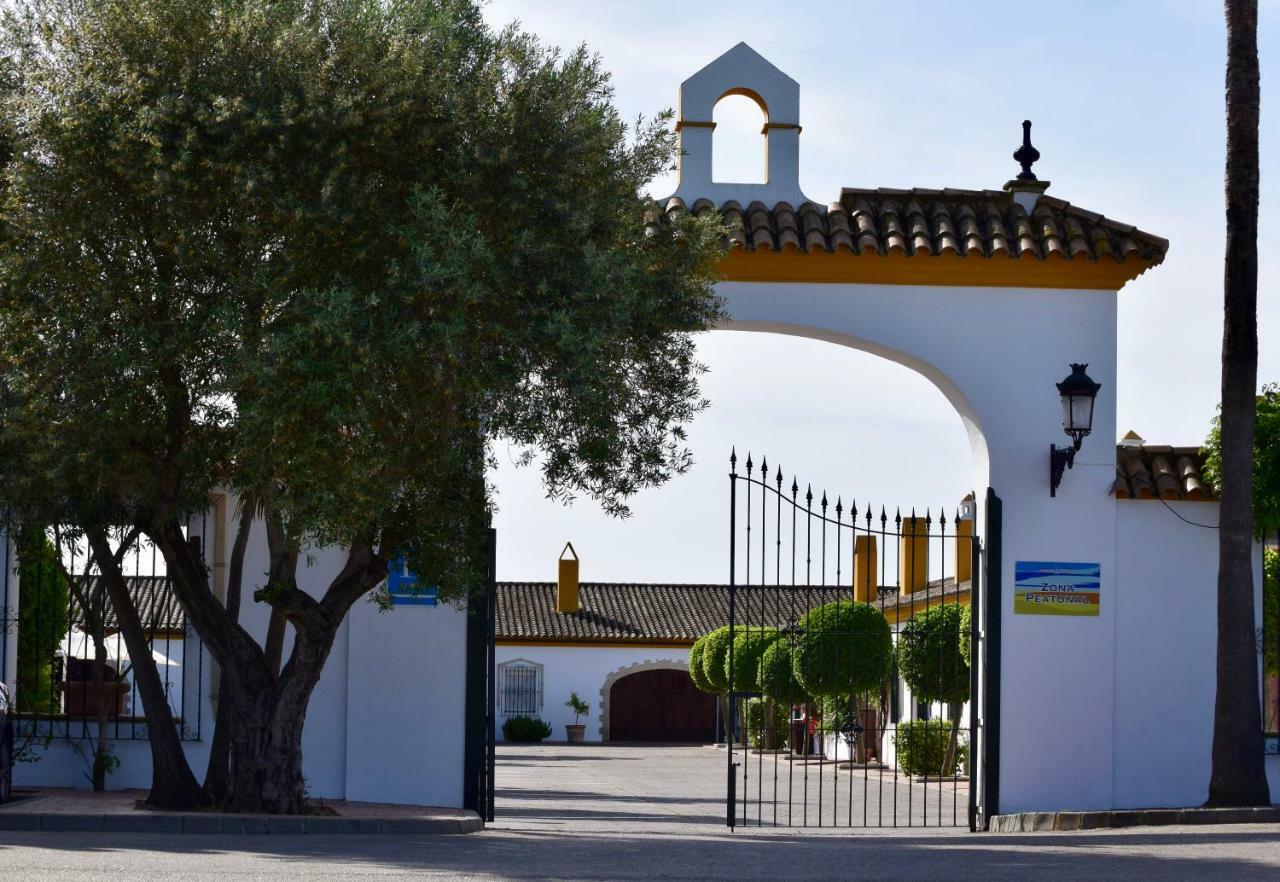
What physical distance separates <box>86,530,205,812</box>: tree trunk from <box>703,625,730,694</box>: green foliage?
22.0 m

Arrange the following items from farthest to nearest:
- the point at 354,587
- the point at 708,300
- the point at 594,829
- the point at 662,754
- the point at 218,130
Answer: the point at 662,754 → the point at 594,829 → the point at 708,300 → the point at 354,587 → the point at 218,130

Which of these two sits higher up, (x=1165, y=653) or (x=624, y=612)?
(x=1165, y=653)

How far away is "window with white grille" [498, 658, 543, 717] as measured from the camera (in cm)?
4634

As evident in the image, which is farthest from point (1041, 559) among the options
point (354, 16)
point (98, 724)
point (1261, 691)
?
point (98, 724)

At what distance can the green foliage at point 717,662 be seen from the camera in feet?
112

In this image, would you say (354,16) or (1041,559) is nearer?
(354,16)

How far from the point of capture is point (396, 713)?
1279cm

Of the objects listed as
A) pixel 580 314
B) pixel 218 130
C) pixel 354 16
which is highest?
pixel 354 16

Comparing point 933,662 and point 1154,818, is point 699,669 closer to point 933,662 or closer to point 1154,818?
point 933,662

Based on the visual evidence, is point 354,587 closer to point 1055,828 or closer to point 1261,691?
point 1055,828

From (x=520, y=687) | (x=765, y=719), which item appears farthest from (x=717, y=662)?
(x=520, y=687)

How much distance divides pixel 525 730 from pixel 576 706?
1.78 m

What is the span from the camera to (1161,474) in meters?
13.3

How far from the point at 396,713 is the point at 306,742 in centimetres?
75
